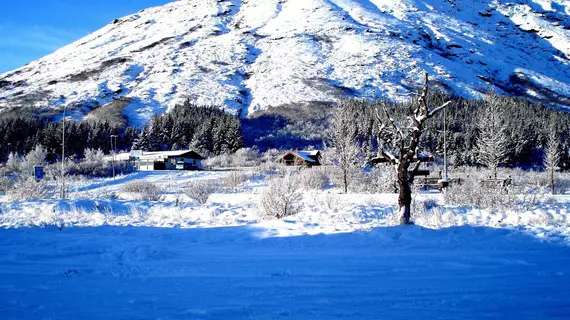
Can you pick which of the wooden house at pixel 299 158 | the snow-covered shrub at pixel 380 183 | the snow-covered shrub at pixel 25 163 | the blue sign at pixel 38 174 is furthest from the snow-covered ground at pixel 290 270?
the snow-covered shrub at pixel 25 163

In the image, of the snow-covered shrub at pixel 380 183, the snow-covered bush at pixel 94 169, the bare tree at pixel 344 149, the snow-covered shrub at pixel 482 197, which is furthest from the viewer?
the snow-covered bush at pixel 94 169

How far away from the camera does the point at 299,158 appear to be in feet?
174

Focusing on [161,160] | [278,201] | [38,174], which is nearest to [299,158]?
[161,160]

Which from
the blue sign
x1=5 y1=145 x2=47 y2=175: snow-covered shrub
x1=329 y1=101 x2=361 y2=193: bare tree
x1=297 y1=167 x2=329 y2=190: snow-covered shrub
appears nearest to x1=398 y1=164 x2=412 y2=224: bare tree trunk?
x1=329 y1=101 x2=361 y2=193: bare tree

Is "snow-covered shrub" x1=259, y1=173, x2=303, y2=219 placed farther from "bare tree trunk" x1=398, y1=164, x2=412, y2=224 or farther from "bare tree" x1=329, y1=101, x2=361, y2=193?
"bare tree" x1=329, y1=101, x2=361, y2=193

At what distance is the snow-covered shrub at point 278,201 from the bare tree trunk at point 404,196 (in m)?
3.88

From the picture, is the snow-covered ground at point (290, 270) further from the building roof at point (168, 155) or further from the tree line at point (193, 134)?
the tree line at point (193, 134)

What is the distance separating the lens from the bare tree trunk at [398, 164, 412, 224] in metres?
9.94

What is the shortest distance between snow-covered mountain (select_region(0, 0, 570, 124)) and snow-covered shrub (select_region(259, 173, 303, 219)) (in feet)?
308

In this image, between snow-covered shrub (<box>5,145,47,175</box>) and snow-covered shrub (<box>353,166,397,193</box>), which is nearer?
snow-covered shrub (<box>353,166,397,193</box>)

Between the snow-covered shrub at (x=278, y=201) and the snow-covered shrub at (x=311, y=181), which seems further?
the snow-covered shrub at (x=311, y=181)

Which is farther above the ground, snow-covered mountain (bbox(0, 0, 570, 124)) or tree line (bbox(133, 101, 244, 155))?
snow-covered mountain (bbox(0, 0, 570, 124))

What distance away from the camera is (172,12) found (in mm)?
197125

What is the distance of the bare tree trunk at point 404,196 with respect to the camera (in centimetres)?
994
